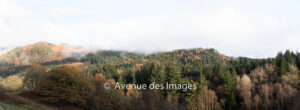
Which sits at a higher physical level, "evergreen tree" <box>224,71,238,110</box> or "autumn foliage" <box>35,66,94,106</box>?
"autumn foliage" <box>35,66,94,106</box>

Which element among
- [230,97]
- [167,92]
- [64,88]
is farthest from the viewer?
[167,92]

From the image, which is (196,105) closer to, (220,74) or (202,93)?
(202,93)

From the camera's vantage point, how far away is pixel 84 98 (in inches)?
2061

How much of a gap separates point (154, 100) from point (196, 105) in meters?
16.5

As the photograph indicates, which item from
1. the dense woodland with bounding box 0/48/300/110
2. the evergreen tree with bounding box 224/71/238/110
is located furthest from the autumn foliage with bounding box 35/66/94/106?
the evergreen tree with bounding box 224/71/238/110

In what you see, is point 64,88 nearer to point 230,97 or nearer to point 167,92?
point 167,92

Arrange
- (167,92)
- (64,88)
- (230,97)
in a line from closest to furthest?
1. (64,88)
2. (230,97)
3. (167,92)

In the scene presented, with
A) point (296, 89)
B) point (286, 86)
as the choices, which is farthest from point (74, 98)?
point (296, 89)

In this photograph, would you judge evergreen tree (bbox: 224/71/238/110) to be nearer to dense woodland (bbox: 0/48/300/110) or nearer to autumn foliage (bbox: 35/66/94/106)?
dense woodland (bbox: 0/48/300/110)

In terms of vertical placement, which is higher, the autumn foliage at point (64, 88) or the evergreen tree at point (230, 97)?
the autumn foliage at point (64, 88)

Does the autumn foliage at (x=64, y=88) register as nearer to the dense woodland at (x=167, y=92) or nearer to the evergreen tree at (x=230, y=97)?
the dense woodland at (x=167, y=92)

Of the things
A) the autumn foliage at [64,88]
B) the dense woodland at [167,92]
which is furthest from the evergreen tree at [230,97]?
the autumn foliage at [64,88]

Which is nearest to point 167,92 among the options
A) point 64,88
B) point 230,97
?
point 230,97

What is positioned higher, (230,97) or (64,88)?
(64,88)
